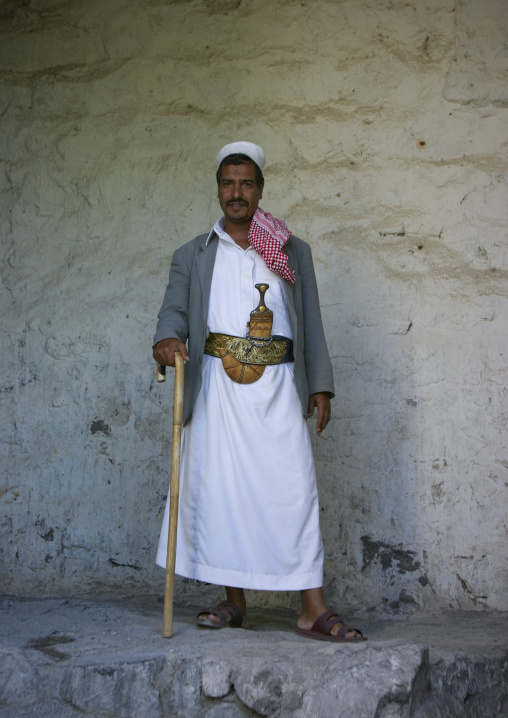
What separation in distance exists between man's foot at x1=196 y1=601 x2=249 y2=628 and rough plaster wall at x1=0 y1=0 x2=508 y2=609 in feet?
2.21

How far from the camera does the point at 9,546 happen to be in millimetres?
3941

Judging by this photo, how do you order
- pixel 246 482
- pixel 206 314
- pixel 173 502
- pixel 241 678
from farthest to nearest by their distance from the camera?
pixel 206 314
pixel 246 482
pixel 173 502
pixel 241 678

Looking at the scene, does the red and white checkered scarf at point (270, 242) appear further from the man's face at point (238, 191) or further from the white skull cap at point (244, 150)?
the white skull cap at point (244, 150)

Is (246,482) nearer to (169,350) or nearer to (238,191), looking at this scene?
(169,350)

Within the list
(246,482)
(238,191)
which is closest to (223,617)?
(246,482)

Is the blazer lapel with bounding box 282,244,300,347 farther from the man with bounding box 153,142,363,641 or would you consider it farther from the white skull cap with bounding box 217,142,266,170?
the white skull cap with bounding box 217,142,266,170

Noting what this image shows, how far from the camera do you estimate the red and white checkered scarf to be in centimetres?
316

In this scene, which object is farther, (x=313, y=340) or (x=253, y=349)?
(x=313, y=340)

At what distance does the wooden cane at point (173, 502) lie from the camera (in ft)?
9.29

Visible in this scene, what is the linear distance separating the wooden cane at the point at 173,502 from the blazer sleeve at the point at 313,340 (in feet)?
1.80

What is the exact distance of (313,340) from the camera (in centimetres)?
327

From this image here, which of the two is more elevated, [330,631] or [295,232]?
[295,232]

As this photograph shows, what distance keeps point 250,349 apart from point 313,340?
313 mm

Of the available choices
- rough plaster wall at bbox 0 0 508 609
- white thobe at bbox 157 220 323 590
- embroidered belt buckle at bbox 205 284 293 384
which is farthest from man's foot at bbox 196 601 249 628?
embroidered belt buckle at bbox 205 284 293 384
